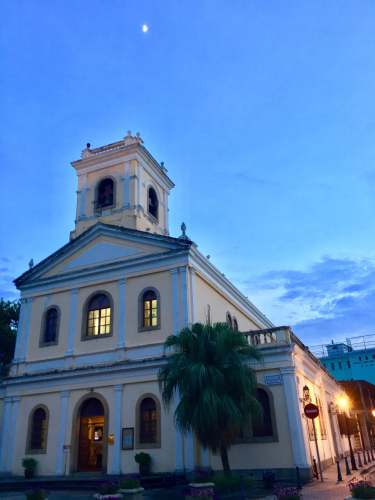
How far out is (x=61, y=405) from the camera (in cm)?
2264

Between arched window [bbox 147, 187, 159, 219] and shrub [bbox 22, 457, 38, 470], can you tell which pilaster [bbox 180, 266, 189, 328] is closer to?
arched window [bbox 147, 187, 159, 219]

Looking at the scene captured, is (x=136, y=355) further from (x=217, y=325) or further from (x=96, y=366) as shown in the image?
(x=217, y=325)

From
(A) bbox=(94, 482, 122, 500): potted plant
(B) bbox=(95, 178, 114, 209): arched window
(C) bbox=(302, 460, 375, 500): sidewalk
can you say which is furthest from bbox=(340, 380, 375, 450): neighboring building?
(A) bbox=(94, 482, 122, 500): potted plant

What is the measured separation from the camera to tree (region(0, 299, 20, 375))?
1437 inches

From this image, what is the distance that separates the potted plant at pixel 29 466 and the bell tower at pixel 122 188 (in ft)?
39.7

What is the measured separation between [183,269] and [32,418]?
418 inches

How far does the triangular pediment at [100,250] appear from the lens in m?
23.5

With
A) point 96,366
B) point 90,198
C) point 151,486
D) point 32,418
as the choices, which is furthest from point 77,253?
point 151,486

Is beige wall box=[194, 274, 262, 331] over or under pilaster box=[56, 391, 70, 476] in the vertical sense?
over

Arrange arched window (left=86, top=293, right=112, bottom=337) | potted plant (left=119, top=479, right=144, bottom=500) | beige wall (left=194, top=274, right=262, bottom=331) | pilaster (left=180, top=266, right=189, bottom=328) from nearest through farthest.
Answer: potted plant (left=119, top=479, right=144, bottom=500)
pilaster (left=180, top=266, right=189, bottom=328)
beige wall (left=194, top=274, right=262, bottom=331)
arched window (left=86, top=293, right=112, bottom=337)

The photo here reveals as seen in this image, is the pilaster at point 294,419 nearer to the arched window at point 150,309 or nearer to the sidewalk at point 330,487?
the sidewalk at point 330,487

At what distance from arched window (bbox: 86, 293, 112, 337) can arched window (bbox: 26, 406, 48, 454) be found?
14.6 ft

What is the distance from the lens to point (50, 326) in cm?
2511

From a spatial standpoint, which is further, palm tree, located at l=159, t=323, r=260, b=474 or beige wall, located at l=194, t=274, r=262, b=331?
beige wall, located at l=194, t=274, r=262, b=331
